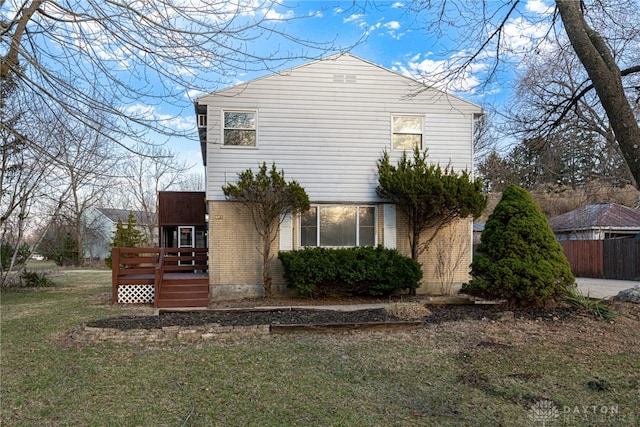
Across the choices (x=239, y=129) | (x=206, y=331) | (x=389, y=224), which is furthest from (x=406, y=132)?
(x=206, y=331)

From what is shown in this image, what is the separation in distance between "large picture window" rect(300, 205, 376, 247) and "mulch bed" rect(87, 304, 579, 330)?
3.55m

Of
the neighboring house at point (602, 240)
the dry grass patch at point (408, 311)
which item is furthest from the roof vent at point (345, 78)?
the neighboring house at point (602, 240)

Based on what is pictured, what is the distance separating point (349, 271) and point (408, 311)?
11.2 feet

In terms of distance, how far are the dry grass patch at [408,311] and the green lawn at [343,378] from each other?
0.87m

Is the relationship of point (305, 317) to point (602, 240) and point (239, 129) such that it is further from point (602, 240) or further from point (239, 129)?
→ point (602, 240)

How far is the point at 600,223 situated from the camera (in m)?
23.6

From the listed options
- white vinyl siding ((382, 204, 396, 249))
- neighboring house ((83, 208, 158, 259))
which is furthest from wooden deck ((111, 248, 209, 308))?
neighboring house ((83, 208, 158, 259))

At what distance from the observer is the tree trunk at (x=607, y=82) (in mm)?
3803

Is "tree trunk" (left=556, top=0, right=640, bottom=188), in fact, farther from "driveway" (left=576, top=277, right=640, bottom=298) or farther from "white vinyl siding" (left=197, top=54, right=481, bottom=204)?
"driveway" (left=576, top=277, right=640, bottom=298)

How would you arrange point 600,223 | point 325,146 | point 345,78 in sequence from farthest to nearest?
point 600,223, point 345,78, point 325,146

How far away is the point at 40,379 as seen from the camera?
16.9 feet

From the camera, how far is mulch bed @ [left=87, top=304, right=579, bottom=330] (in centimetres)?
799

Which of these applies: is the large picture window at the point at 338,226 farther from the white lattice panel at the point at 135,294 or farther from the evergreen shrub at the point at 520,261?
the white lattice panel at the point at 135,294

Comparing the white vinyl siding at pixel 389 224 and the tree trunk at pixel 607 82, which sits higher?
the tree trunk at pixel 607 82
